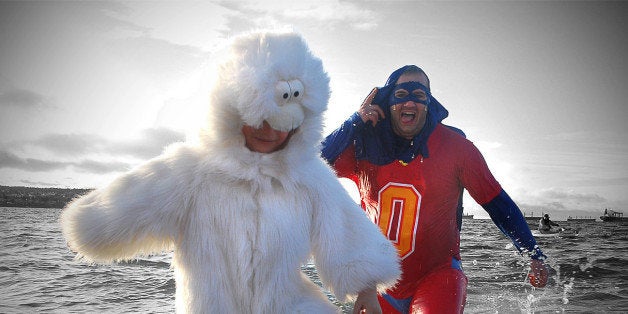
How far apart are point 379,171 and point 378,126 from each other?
0.38m

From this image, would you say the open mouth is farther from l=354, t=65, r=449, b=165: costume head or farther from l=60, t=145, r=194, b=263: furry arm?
l=60, t=145, r=194, b=263: furry arm

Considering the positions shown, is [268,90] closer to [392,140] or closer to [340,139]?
[340,139]

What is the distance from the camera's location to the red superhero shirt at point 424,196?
134 inches

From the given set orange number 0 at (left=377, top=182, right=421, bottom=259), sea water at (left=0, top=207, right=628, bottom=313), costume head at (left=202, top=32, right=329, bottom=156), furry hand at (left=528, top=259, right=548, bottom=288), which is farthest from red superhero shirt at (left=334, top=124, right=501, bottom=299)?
sea water at (left=0, top=207, right=628, bottom=313)

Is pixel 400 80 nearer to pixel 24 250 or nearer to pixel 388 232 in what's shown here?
pixel 388 232

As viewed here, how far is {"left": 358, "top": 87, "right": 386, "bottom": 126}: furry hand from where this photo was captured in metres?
3.54

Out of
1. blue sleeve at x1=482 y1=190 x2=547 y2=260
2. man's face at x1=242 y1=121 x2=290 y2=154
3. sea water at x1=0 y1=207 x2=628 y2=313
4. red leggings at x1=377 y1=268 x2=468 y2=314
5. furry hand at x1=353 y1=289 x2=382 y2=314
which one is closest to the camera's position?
man's face at x1=242 y1=121 x2=290 y2=154

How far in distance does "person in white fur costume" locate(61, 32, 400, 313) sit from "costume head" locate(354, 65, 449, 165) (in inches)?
48.7

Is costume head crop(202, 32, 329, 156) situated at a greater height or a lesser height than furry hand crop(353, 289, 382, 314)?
greater

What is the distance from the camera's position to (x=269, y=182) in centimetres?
224

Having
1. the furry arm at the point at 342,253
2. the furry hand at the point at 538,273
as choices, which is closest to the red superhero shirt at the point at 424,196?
the furry hand at the point at 538,273

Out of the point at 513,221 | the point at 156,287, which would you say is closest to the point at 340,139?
the point at 513,221

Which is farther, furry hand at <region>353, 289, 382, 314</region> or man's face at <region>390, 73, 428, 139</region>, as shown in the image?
man's face at <region>390, 73, 428, 139</region>

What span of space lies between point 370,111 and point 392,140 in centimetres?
28
